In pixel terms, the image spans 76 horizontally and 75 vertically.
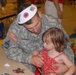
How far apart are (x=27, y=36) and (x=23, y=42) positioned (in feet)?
0.22

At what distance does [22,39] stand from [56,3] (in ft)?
4.48

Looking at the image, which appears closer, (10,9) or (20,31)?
(20,31)

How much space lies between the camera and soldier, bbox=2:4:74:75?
6.22 feet

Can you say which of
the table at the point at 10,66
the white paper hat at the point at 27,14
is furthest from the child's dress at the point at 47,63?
the white paper hat at the point at 27,14

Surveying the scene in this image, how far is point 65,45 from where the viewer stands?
200 cm

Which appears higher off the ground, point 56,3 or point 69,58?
point 69,58

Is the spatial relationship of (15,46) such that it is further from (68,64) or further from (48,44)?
(68,64)

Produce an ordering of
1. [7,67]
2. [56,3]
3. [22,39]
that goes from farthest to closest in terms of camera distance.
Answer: [56,3], [22,39], [7,67]

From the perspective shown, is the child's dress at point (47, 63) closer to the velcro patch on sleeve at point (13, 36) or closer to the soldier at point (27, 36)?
the soldier at point (27, 36)

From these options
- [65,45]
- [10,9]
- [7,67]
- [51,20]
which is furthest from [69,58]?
[10,9]

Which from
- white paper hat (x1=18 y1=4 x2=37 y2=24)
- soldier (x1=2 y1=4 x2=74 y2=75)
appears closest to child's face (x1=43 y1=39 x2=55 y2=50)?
soldier (x1=2 y1=4 x2=74 y2=75)

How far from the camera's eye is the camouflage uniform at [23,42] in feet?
6.57

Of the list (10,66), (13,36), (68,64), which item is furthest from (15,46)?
(68,64)

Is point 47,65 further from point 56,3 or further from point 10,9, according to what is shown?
point 10,9
